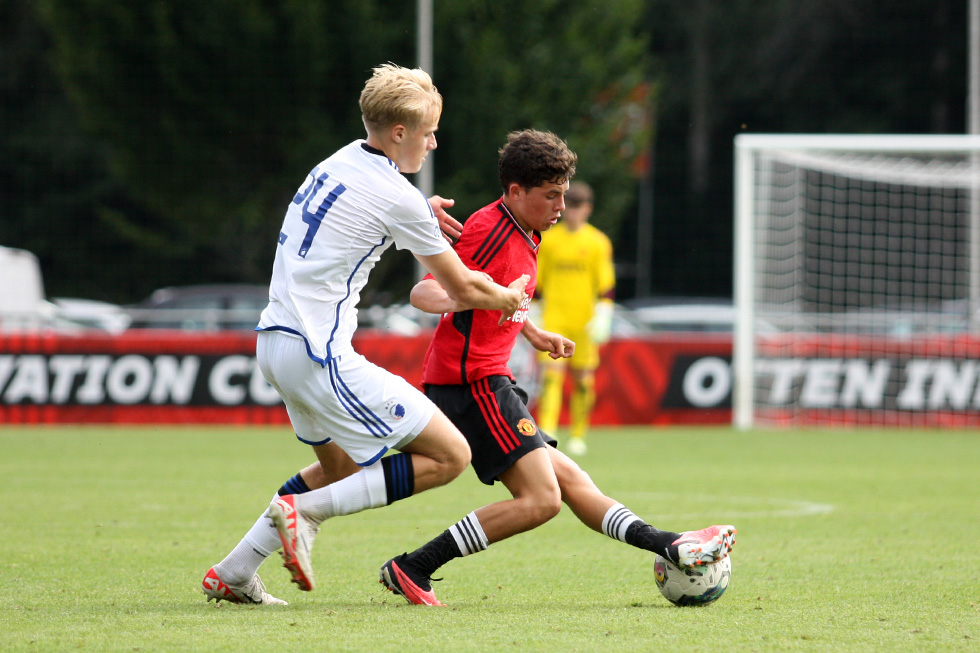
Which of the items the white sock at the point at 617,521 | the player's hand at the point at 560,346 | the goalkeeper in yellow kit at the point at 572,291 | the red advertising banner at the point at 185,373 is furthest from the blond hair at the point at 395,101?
the red advertising banner at the point at 185,373

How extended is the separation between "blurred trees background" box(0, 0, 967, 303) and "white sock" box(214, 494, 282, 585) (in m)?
21.1

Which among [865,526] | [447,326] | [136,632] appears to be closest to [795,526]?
[865,526]

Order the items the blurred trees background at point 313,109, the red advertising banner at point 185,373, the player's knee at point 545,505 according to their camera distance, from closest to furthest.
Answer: the player's knee at point 545,505
the red advertising banner at point 185,373
the blurred trees background at point 313,109

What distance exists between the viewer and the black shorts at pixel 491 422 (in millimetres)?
5020

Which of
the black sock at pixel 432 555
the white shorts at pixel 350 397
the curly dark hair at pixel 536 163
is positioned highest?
the curly dark hair at pixel 536 163

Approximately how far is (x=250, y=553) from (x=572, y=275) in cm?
838

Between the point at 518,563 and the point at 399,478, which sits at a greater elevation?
the point at 399,478

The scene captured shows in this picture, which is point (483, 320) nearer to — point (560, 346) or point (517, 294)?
point (560, 346)

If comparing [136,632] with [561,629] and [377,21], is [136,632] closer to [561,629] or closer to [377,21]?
[561,629]

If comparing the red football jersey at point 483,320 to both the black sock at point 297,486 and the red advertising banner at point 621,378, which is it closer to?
the black sock at point 297,486

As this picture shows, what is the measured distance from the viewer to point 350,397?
14.8ft

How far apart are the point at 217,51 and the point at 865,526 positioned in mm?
20652

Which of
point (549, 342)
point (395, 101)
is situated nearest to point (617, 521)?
point (549, 342)

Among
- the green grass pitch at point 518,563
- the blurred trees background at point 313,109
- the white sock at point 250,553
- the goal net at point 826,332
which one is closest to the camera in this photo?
the green grass pitch at point 518,563
